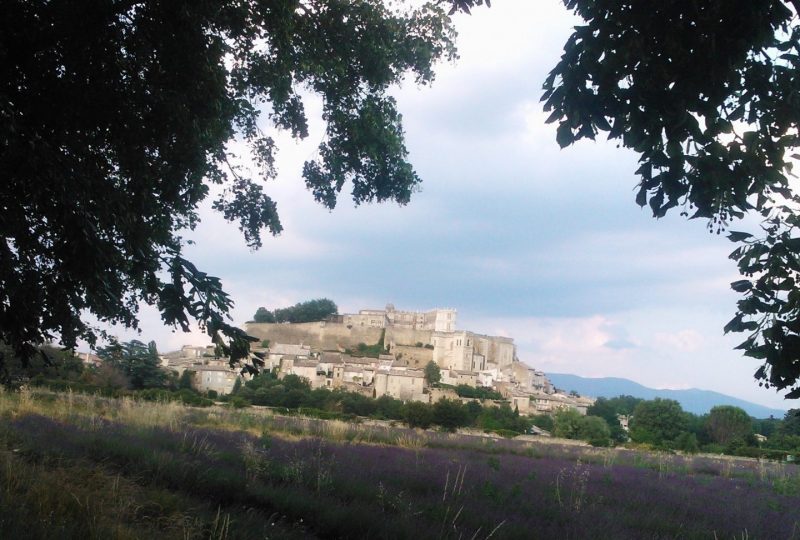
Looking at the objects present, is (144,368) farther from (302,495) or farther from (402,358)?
(402,358)

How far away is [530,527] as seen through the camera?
608cm

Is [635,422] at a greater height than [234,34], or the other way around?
[234,34]

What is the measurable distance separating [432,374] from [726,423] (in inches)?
1885

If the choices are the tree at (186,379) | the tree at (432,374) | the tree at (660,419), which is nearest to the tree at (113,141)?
the tree at (186,379)

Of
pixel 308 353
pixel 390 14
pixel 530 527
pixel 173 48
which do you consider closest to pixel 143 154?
pixel 173 48

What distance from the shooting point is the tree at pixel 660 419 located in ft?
173

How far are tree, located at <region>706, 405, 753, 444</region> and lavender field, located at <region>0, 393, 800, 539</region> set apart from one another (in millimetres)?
41903

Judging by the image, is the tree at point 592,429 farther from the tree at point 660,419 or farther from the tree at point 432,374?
the tree at point 432,374

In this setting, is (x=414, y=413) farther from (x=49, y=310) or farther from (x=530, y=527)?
(x=49, y=310)

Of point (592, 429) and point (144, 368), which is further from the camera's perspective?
point (592, 429)

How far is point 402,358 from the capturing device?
11125 cm

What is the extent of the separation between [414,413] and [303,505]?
23875mm

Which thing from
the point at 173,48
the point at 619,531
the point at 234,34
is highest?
the point at 234,34

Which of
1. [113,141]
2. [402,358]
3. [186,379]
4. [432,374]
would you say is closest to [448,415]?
[186,379]
